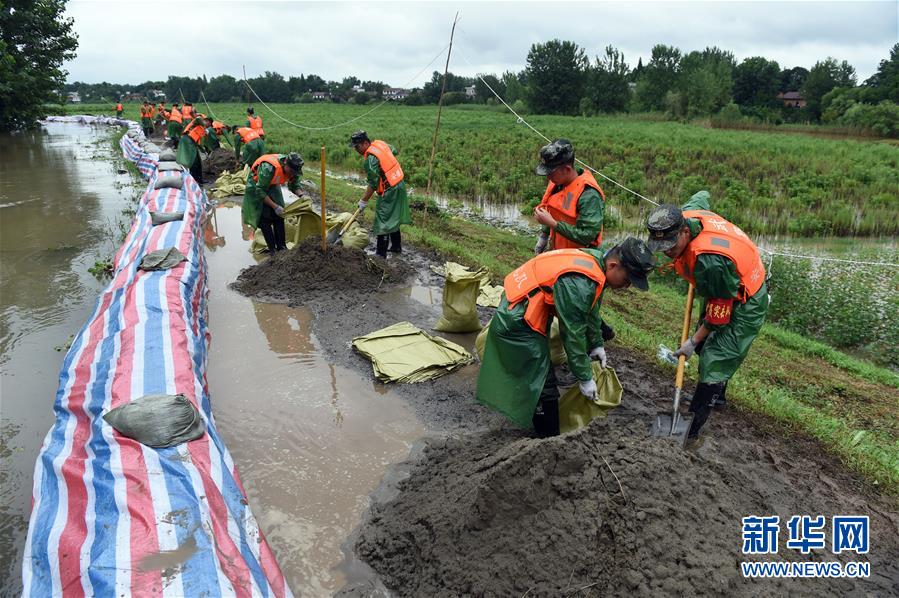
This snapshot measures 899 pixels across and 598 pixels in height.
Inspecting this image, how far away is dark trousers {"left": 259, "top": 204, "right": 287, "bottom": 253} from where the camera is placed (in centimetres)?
717

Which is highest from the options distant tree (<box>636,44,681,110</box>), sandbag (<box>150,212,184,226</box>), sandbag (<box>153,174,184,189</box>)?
distant tree (<box>636,44,681,110</box>)

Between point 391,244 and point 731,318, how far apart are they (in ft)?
16.5

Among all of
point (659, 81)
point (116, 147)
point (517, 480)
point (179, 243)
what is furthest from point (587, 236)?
point (659, 81)

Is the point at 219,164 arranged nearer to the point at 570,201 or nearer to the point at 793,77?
the point at 570,201

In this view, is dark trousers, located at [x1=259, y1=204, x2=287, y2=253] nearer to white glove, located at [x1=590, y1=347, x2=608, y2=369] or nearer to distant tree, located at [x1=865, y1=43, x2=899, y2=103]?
white glove, located at [x1=590, y1=347, x2=608, y2=369]

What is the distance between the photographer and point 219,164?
14.1 meters

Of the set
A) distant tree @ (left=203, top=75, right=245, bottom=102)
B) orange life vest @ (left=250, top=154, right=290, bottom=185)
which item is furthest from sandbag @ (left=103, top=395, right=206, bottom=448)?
distant tree @ (left=203, top=75, right=245, bottom=102)

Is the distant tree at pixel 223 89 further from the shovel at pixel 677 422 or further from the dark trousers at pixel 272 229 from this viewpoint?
the shovel at pixel 677 422

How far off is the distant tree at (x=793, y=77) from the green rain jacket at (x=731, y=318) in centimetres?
7198

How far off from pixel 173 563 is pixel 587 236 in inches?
140

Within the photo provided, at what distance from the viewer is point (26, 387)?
14.2ft

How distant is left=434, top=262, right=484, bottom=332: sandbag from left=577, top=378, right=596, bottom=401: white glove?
197cm

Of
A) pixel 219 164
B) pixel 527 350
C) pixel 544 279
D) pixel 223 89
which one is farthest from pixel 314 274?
pixel 223 89

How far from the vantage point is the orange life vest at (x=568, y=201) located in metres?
4.48
